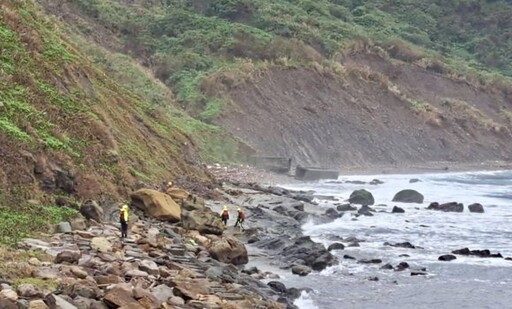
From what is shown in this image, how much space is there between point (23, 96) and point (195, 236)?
641cm

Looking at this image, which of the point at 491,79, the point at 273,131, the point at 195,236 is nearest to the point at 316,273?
the point at 195,236

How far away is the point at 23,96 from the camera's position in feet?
76.7

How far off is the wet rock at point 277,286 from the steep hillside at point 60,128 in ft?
18.8

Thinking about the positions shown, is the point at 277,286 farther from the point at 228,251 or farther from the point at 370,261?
the point at 370,261

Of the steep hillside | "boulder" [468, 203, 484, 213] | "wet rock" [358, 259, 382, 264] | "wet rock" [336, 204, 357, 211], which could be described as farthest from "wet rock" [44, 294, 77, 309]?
A: "boulder" [468, 203, 484, 213]

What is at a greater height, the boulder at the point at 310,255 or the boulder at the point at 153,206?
the boulder at the point at 153,206

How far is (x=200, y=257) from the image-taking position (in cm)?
2080

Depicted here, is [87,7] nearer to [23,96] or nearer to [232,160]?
[232,160]

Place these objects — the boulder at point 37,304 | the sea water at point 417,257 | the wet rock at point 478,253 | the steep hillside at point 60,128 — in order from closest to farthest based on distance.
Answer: the boulder at point 37,304, the steep hillside at point 60,128, the sea water at point 417,257, the wet rock at point 478,253

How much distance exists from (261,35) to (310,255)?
159 ft

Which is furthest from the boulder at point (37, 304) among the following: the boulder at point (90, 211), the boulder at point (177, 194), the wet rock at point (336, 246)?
the wet rock at point (336, 246)

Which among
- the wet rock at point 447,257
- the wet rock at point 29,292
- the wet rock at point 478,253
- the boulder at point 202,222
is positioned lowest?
the wet rock at point 447,257

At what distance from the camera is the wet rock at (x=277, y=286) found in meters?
20.3

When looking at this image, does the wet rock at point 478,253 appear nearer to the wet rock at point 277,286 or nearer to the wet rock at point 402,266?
the wet rock at point 402,266
